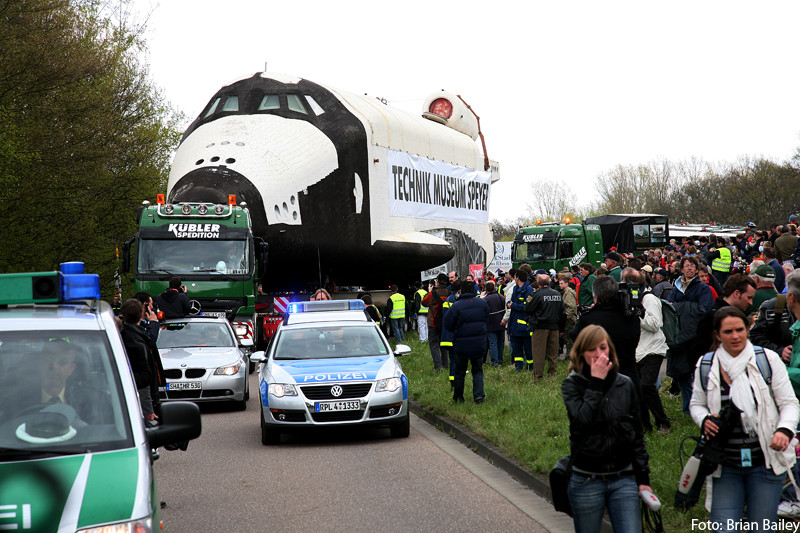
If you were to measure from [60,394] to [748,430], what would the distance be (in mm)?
3688

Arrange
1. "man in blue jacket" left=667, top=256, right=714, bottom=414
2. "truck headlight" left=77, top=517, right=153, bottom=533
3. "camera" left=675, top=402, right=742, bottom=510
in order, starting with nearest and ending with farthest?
→ "truck headlight" left=77, top=517, right=153, bottom=533 < "camera" left=675, top=402, right=742, bottom=510 < "man in blue jacket" left=667, top=256, right=714, bottom=414

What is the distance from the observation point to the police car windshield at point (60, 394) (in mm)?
4726

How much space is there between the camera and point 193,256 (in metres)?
20.6

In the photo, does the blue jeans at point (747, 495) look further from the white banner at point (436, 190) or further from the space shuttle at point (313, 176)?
the white banner at point (436, 190)

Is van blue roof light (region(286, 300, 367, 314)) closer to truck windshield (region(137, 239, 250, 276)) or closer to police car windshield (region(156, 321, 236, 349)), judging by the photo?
police car windshield (region(156, 321, 236, 349))

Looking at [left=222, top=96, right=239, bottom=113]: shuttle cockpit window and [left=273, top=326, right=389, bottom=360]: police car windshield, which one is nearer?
[left=273, top=326, right=389, bottom=360]: police car windshield

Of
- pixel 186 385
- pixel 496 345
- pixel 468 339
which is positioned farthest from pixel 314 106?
A: pixel 468 339

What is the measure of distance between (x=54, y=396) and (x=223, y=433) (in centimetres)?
803

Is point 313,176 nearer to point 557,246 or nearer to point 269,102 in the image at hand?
point 269,102

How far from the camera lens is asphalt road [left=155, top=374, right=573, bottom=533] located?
748cm

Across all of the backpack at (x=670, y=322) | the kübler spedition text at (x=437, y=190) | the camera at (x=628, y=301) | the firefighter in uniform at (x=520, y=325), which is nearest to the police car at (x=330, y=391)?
the backpack at (x=670, y=322)

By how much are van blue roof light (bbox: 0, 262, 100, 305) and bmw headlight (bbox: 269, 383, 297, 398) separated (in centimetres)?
571

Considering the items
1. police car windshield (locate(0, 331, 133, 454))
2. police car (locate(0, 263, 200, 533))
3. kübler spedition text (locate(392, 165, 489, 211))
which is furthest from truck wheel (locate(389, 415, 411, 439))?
kübler spedition text (locate(392, 165, 489, 211))

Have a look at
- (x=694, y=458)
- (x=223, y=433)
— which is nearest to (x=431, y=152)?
(x=223, y=433)
